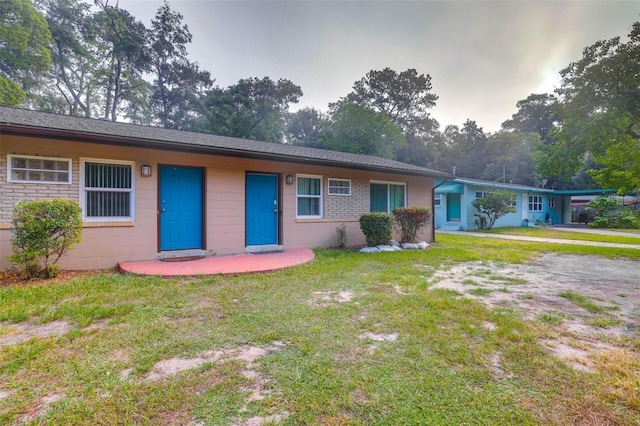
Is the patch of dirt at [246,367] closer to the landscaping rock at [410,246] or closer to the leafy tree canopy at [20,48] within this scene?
the landscaping rock at [410,246]

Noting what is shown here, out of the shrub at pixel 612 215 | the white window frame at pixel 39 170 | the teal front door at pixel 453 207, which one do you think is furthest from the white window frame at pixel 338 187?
the shrub at pixel 612 215

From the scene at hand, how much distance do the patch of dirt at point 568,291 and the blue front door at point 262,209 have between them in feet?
13.3

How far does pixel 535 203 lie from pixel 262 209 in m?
21.4

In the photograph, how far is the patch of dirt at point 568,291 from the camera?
8.82 ft

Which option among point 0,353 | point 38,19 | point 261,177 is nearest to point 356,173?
point 261,177

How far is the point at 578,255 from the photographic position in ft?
25.5

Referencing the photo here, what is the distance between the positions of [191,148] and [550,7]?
10.7m

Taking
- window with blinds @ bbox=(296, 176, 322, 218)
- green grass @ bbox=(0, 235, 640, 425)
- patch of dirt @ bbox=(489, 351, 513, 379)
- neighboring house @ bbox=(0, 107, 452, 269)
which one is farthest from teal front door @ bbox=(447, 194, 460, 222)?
patch of dirt @ bbox=(489, 351, 513, 379)

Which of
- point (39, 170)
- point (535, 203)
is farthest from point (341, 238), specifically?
point (535, 203)

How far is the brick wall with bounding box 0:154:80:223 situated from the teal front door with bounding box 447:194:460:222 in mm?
16802

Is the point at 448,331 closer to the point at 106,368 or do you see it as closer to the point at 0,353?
the point at 106,368

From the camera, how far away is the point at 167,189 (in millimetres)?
6059

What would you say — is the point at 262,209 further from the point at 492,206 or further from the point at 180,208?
the point at 492,206

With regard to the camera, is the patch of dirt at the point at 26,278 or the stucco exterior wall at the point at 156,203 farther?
the stucco exterior wall at the point at 156,203
